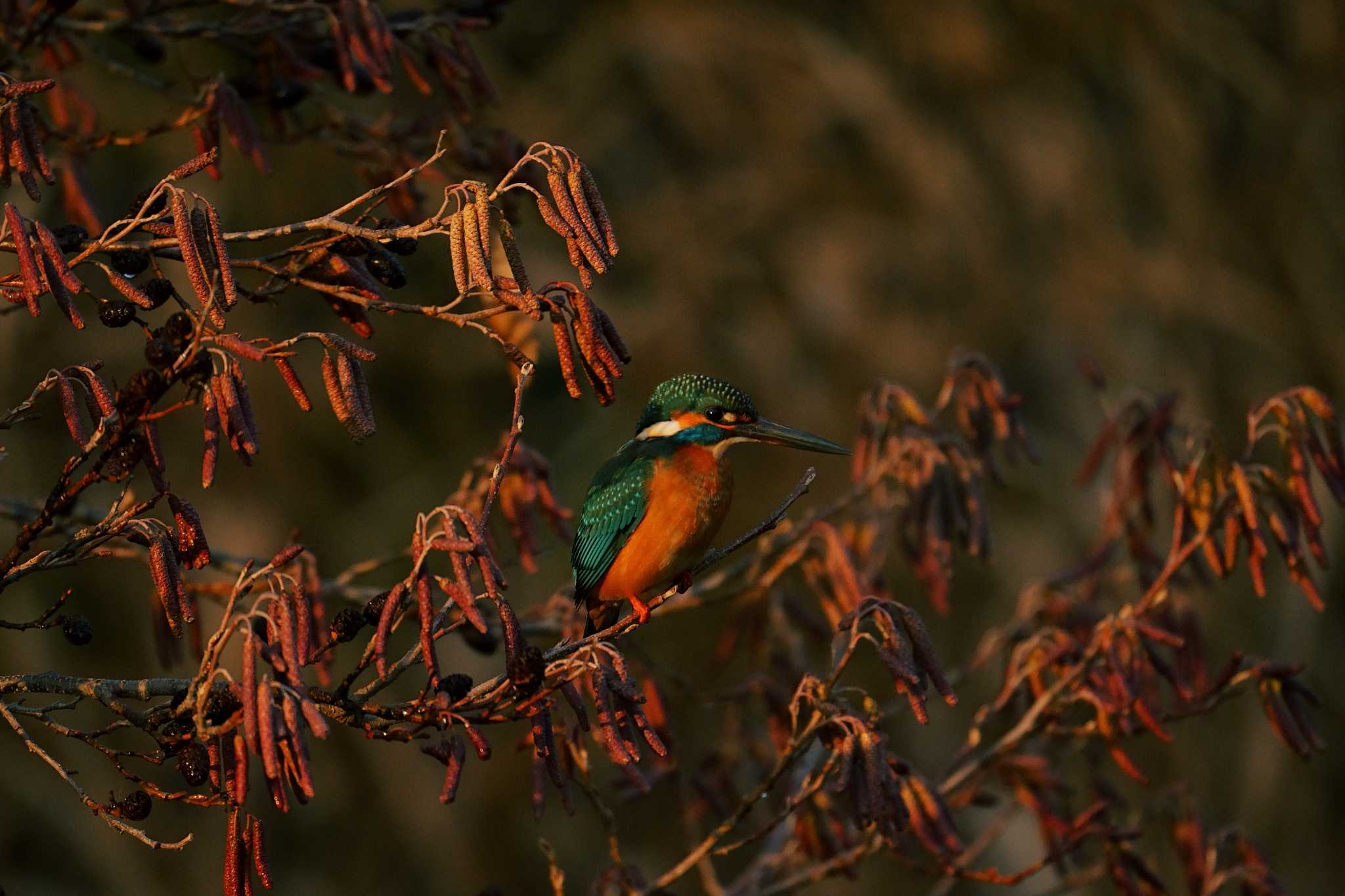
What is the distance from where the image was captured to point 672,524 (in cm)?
356

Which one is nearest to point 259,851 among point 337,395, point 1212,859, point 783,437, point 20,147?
point 337,395

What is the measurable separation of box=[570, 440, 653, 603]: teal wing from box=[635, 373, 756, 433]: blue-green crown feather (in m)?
0.14

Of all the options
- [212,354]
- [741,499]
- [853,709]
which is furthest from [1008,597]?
[212,354]

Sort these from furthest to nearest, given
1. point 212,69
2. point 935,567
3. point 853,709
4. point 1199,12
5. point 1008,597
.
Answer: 1. point 1008,597
2. point 1199,12
3. point 212,69
4. point 935,567
5. point 853,709

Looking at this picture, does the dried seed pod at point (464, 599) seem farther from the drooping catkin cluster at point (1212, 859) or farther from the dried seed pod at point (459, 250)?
the drooping catkin cluster at point (1212, 859)

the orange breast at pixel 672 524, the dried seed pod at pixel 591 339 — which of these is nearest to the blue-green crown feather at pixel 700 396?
the orange breast at pixel 672 524

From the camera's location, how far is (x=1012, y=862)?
8406mm

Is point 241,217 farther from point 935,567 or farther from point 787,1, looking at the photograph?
point 935,567

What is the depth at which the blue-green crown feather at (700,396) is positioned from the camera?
140 inches

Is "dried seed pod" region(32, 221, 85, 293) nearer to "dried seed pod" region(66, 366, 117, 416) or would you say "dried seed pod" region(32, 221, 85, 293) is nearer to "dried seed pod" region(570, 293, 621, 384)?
"dried seed pod" region(66, 366, 117, 416)

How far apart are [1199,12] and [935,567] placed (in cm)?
671

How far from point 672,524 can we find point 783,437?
0.36 metres

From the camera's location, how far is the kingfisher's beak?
324cm

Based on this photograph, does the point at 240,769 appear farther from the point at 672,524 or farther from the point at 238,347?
the point at 672,524
